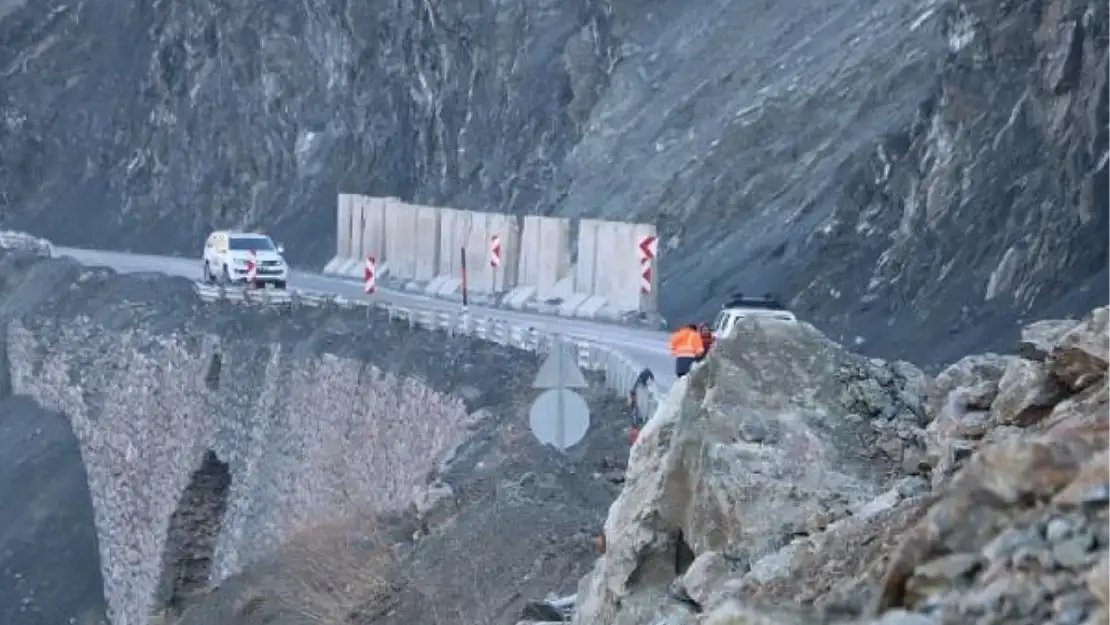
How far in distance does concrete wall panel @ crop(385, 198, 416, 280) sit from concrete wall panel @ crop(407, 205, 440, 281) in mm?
165

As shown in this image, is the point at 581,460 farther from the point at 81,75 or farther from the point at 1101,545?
the point at 81,75

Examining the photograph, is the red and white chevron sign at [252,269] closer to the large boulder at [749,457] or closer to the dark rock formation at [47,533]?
the dark rock formation at [47,533]

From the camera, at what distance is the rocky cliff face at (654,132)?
30.9 m

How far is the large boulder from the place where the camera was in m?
10.8

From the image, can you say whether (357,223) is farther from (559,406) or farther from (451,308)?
(559,406)

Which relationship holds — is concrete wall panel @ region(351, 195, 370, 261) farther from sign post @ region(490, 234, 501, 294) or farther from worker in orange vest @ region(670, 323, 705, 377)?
worker in orange vest @ region(670, 323, 705, 377)

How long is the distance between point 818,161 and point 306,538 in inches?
790

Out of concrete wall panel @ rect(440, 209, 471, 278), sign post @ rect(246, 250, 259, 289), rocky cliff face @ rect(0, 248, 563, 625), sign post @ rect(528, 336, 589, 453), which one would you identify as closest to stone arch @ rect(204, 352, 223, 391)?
rocky cliff face @ rect(0, 248, 563, 625)

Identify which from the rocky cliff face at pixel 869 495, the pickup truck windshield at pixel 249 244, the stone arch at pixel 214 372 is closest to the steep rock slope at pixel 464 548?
the rocky cliff face at pixel 869 495

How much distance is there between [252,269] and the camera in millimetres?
48062

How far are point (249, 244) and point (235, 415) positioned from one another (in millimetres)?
11825

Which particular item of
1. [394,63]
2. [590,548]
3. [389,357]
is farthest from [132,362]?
[590,548]

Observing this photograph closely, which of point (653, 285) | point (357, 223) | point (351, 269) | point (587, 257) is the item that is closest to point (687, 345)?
point (653, 285)

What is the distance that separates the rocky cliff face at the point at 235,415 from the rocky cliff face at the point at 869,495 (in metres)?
15.5
